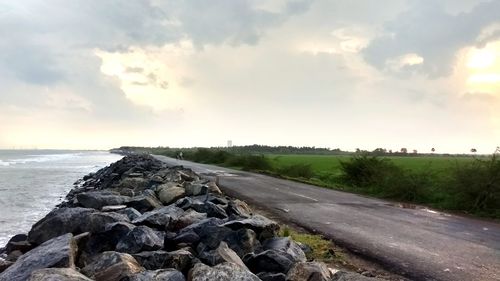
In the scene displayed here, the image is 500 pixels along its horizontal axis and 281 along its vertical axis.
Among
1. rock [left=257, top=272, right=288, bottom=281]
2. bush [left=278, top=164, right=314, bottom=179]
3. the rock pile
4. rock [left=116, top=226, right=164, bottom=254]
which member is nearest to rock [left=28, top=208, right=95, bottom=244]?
the rock pile

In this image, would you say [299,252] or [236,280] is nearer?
[236,280]

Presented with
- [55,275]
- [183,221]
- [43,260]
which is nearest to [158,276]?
[55,275]

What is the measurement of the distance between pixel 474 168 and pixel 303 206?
310 inches

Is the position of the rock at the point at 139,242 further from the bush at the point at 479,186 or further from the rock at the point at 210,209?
the bush at the point at 479,186

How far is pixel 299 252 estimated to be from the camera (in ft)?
25.5

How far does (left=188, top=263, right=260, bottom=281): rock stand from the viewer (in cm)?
536

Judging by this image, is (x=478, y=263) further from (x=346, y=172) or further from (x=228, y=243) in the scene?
(x=346, y=172)

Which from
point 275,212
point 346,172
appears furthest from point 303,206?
point 346,172

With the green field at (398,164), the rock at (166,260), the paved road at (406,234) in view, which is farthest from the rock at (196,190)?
the green field at (398,164)

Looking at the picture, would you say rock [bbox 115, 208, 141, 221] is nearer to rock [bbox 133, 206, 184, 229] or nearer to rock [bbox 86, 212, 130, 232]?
rock [bbox 133, 206, 184, 229]

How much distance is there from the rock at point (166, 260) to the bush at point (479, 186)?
1379cm

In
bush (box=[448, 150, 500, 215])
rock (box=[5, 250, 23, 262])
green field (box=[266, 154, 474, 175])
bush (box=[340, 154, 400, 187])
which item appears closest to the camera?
rock (box=[5, 250, 23, 262])

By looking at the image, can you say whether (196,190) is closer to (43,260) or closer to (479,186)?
(43,260)

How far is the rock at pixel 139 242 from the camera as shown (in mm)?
7297
